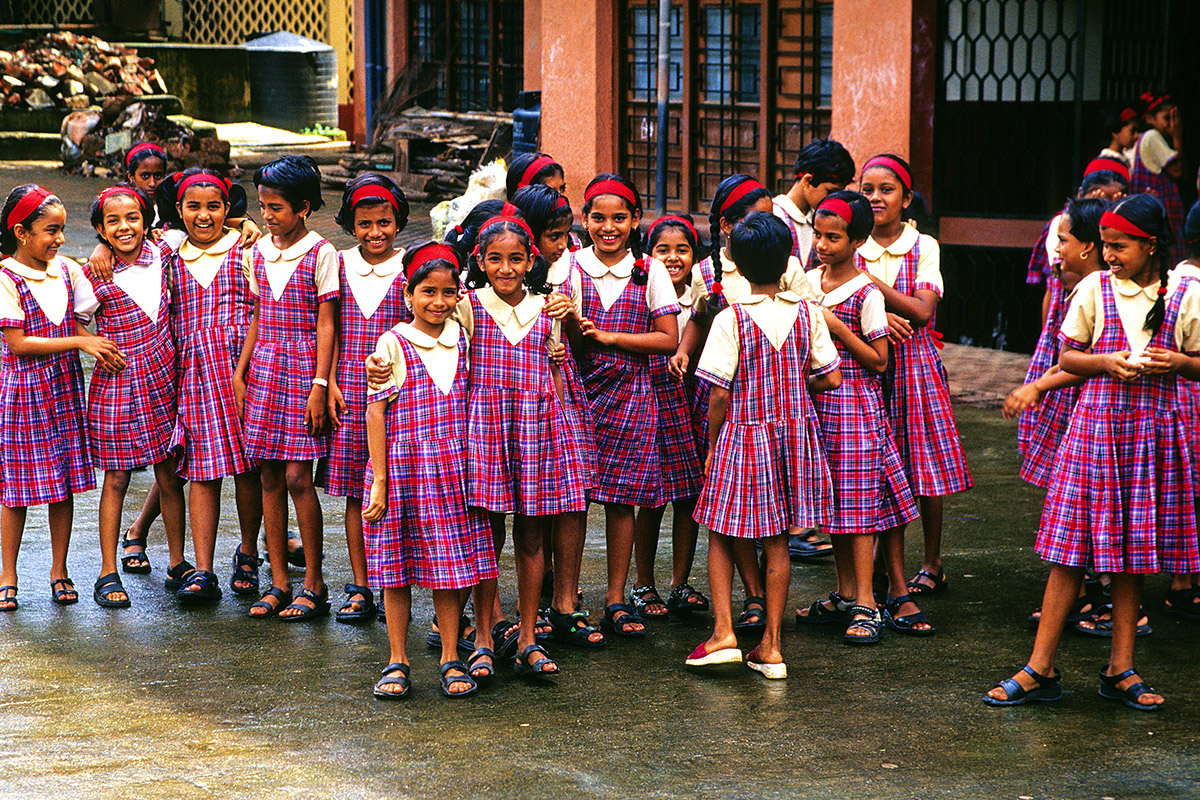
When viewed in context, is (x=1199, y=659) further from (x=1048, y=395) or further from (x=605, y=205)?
(x=605, y=205)

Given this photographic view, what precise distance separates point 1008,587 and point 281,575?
8.64 feet

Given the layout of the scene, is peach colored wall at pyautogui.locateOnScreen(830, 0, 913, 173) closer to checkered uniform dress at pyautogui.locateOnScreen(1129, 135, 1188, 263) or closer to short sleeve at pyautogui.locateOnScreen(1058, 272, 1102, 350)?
checkered uniform dress at pyautogui.locateOnScreen(1129, 135, 1188, 263)

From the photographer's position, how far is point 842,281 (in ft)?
15.7

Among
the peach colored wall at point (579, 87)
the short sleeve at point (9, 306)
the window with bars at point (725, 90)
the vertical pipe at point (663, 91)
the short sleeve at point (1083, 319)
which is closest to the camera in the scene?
the short sleeve at point (1083, 319)

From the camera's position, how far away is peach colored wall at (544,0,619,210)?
1252cm

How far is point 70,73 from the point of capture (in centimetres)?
2088

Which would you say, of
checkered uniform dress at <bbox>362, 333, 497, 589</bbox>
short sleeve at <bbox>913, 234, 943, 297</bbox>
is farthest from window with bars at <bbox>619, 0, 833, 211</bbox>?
checkered uniform dress at <bbox>362, 333, 497, 589</bbox>

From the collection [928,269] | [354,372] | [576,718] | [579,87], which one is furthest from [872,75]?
[576,718]

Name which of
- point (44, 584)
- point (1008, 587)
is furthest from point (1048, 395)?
point (44, 584)

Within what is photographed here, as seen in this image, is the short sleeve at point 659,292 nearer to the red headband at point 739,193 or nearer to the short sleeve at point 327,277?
the red headband at point 739,193

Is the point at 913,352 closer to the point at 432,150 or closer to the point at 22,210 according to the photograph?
the point at 22,210

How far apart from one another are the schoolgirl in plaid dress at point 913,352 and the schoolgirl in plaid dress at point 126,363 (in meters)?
2.50

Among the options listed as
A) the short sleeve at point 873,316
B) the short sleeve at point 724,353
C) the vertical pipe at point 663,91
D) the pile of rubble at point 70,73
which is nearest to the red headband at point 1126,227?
the short sleeve at point 873,316

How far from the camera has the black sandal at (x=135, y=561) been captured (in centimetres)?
560
